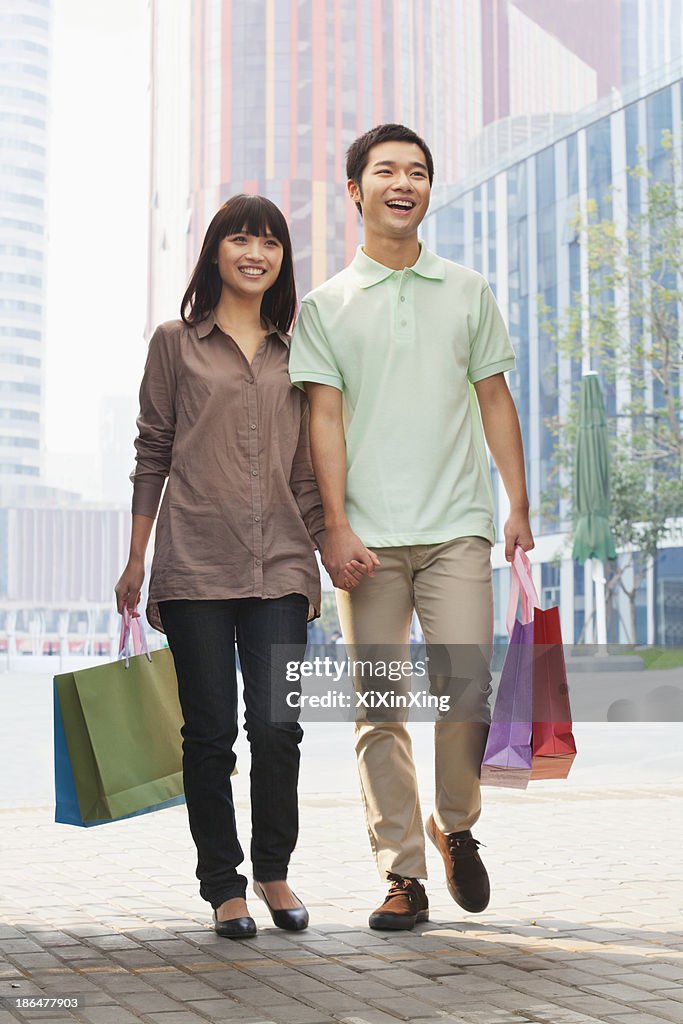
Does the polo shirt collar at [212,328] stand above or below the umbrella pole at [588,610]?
above

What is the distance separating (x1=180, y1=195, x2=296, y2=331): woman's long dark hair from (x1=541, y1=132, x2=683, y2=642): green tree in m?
17.4

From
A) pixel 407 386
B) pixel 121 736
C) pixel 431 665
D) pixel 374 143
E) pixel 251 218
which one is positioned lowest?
pixel 121 736

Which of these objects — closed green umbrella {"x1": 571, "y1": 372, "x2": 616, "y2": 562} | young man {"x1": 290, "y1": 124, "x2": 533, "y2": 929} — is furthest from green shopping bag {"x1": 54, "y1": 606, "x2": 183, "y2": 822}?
closed green umbrella {"x1": 571, "y1": 372, "x2": 616, "y2": 562}

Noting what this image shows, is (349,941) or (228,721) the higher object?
(228,721)

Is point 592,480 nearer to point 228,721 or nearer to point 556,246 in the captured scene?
point 228,721

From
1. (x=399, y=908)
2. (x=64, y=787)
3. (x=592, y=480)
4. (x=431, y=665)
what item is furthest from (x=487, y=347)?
(x=592, y=480)

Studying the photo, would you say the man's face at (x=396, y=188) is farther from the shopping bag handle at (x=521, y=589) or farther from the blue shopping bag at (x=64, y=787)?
the blue shopping bag at (x=64, y=787)

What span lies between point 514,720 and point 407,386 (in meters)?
0.80

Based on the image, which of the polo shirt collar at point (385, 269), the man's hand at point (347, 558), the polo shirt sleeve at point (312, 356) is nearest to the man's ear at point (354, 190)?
the polo shirt collar at point (385, 269)

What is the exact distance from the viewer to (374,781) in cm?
338

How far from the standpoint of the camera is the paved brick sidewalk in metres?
2.66

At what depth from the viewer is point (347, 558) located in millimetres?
3238

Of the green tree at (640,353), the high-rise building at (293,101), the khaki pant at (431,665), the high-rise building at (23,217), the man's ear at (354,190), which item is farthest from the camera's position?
the high-rise building at (293,101)

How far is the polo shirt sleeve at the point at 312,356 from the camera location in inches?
132
